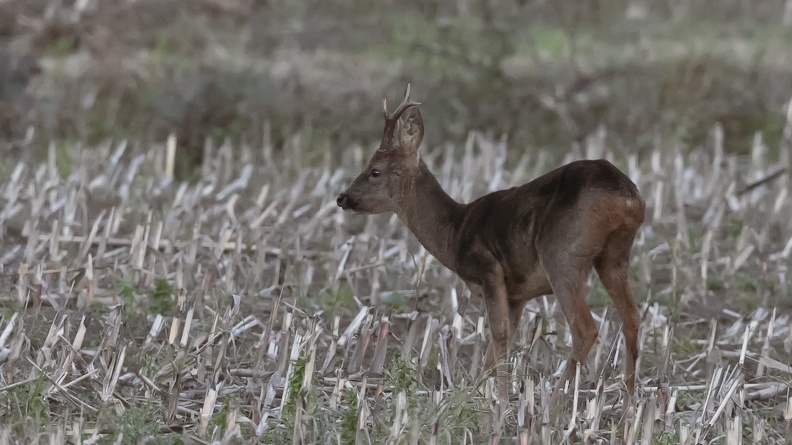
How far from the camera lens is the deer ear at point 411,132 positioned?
551 centimetres

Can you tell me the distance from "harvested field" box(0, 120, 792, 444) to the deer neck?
35 centimetres

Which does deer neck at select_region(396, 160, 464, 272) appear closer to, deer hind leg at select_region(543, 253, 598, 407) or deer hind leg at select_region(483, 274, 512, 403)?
deer hind leg at select_region(483, 274, 512, 403)

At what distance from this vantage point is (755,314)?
6.32 m

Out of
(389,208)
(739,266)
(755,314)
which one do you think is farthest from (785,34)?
(389,208)

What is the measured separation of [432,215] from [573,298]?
0.98 metres

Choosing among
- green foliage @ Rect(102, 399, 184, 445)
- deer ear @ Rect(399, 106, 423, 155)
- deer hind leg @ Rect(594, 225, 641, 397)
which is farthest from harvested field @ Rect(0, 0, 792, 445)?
deer ear @ Rect(399, 106, 423, 155)

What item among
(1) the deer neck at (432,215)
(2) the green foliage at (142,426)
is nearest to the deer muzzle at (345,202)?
(1) the deer neck at (432,215)

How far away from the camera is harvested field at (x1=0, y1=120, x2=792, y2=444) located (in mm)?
4551

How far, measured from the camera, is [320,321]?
575 centimetres

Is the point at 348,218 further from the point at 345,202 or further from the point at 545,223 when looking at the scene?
the point at 545,223

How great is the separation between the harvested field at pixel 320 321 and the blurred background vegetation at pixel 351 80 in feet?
6.20

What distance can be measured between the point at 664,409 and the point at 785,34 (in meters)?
10.8

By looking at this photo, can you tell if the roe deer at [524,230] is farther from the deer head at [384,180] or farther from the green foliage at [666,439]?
the green foliage at [666,439]

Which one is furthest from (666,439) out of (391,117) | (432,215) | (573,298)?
(391,117)
